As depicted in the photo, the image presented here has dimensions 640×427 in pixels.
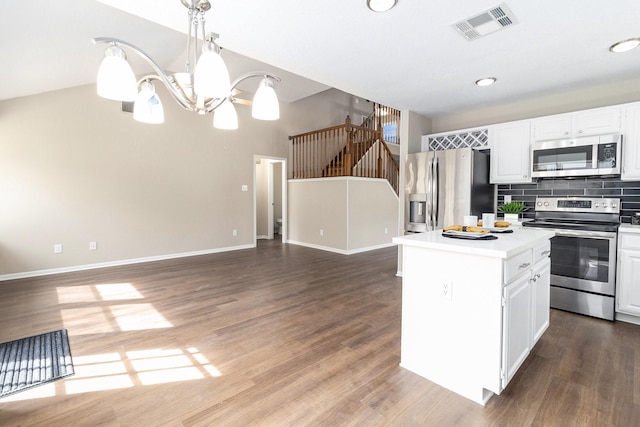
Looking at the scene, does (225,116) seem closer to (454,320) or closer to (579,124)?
(454,320)

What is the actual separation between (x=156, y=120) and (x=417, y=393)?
2.66 metres

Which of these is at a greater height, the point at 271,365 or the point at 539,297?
the point at 539,297

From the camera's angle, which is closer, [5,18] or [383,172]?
[5,18]

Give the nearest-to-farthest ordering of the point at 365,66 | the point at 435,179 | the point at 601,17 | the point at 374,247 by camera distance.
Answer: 1. the point at 601,17
2. the point at 365,66
3. the point at 435,179
4. the point at 374,247

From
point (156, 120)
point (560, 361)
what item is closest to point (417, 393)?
point (560, 361)

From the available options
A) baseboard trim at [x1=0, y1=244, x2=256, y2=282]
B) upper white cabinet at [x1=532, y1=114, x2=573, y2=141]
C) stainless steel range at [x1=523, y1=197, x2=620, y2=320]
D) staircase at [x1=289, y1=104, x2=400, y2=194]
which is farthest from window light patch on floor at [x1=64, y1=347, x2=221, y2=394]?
staircase at [x1=289, y1=104, x2=400, y2=194]

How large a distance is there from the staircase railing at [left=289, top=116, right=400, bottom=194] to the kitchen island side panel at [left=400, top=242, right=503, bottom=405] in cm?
445

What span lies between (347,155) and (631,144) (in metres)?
4.17

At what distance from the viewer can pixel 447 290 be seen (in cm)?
185

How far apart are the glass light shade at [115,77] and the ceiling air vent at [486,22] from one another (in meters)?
2.14

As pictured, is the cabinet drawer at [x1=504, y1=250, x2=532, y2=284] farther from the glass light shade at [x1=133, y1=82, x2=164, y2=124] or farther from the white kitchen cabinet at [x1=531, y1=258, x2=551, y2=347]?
the glass light shade at [x1=133, y1=82, x2=164, y2=124]

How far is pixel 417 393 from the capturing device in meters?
1.84

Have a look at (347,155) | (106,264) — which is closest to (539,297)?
(347,155)

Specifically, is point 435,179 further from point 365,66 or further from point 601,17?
point 601,17
